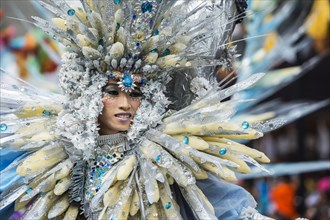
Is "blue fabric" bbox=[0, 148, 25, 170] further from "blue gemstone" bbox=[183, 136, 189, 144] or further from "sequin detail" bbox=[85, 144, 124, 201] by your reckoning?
"blue gemstone" bbox=[183, 136, 189, 144]

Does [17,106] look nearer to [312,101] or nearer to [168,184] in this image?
[168,184]

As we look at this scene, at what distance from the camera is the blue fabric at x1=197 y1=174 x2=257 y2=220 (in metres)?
3.51

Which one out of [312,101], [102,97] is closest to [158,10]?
[102,97]

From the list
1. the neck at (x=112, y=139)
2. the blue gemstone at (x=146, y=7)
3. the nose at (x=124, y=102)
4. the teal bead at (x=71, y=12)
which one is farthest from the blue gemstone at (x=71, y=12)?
the neck at (x=112, y=139)

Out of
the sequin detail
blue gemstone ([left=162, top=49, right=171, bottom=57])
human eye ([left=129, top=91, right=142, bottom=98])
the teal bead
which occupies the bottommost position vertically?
the sequin detail

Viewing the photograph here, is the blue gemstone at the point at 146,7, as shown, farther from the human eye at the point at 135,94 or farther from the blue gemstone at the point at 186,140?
the blue gemstone at the point at 186,140

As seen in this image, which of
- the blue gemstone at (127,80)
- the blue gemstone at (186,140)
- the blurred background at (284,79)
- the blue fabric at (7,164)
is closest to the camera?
the blue gemstone at (186,140)

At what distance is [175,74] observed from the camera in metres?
3.70

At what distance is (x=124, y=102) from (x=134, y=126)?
11 centimetres

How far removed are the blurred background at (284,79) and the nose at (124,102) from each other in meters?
Answer: 1.84

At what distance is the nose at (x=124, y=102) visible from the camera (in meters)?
3.55

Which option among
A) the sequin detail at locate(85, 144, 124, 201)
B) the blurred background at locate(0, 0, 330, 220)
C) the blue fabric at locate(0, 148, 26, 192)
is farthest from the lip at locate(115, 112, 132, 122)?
the blurred background at locate(0, 0, 330, 220)

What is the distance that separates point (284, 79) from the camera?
22.7 ft

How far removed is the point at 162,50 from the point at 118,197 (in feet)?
2.16
